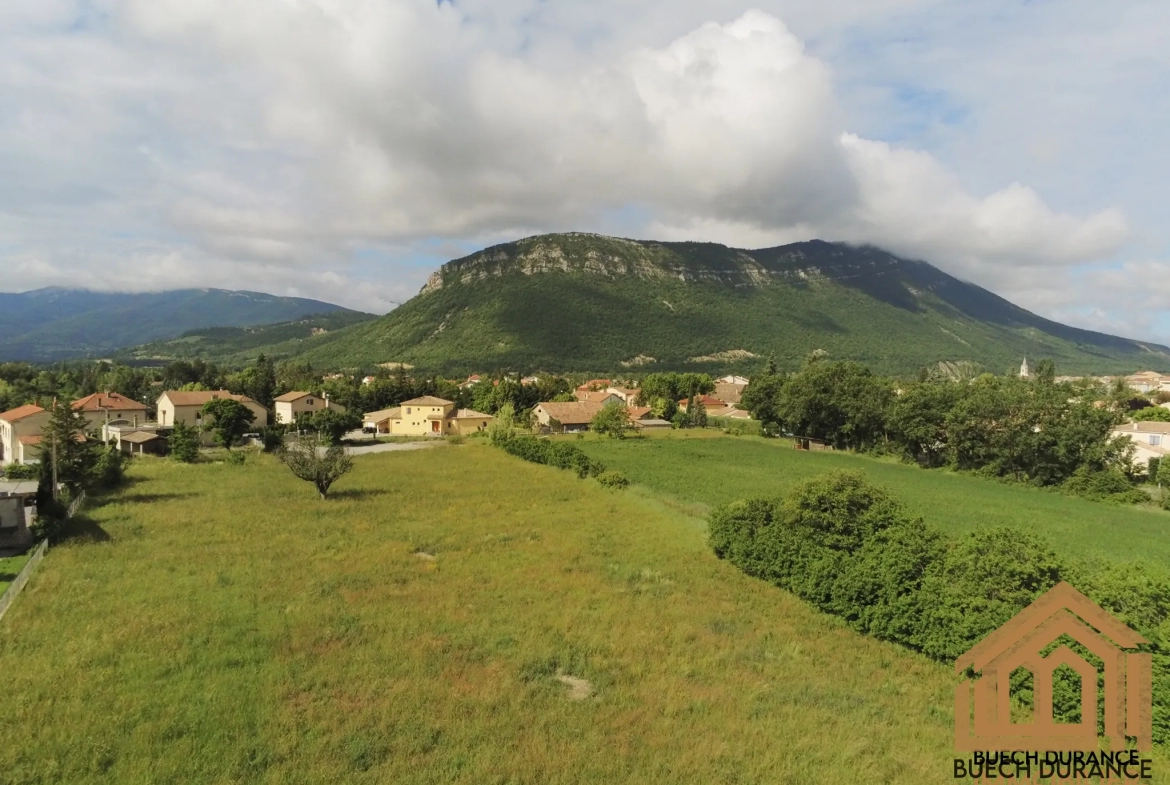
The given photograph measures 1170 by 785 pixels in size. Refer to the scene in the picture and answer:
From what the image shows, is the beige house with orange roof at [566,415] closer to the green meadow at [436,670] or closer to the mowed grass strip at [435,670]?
the green meadow at [436,670]


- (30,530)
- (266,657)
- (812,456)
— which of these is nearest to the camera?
(266,657)

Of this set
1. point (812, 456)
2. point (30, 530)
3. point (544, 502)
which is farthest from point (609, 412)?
point (30, 530)

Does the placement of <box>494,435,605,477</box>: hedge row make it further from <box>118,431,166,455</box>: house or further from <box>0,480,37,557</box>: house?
<box>118,431,166,455</box>: house

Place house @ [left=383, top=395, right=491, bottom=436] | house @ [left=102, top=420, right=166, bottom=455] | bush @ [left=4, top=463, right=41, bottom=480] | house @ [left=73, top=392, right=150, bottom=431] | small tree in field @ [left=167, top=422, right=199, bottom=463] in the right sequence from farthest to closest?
house @ [left=383, top=395, right=491, bottom=436] < house @ [left=73, top=392, right=150, bottom=431] < house @ [left=102, top=420, right=166, bottom=455] < small tree in field @ [left=167, top=422, right=199, bottom=463] < bush @ [left=4, top=463, right=41, bottom=480]

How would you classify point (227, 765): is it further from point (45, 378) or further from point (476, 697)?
point (45, 378)

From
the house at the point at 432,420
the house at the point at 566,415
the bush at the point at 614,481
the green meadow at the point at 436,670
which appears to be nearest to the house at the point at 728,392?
the house at the point at 566,415

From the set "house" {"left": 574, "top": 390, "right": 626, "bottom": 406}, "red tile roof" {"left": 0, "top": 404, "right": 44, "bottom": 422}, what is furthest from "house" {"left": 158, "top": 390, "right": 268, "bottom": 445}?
"house" {"left": 574, "top": 390, "right": 626, "bottom": 406}
